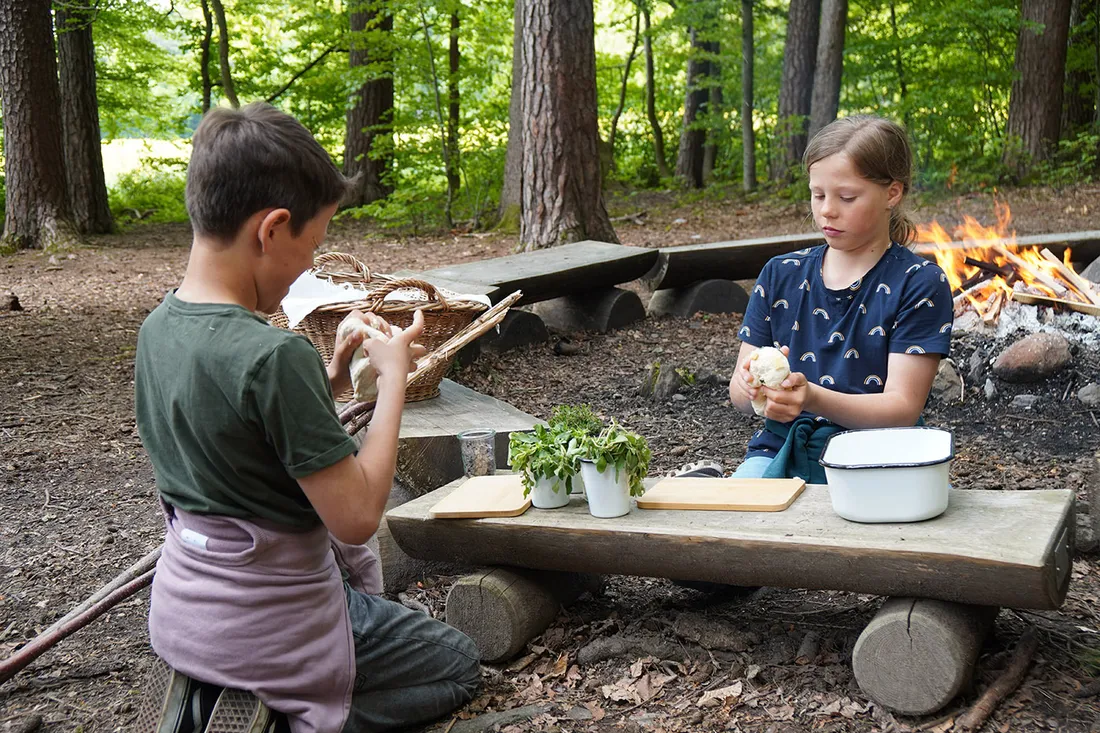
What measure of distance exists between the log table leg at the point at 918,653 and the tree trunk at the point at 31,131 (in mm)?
10384

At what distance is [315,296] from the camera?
400 cm

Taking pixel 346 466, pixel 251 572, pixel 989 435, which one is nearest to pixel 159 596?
pixel 251 572

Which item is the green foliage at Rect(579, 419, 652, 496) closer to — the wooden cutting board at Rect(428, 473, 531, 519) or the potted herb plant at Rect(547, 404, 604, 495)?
the potted herb plant at Rect(547, 404, 604, 495)

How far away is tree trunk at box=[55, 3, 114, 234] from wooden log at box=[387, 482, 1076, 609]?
35.6ft

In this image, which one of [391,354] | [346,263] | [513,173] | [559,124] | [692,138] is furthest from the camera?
[692,138]

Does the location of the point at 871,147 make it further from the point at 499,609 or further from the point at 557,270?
the point at 557,270

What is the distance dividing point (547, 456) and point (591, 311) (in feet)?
14.4

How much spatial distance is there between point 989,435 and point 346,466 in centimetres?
330

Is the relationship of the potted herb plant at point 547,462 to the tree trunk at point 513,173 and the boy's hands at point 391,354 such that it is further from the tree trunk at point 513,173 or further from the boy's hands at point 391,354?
the tree trunk at point 513,173

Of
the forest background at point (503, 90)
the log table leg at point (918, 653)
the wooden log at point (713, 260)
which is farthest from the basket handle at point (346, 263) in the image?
the forest background at point (503, 90)

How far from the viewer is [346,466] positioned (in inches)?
75.2

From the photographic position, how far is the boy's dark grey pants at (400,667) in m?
2.33

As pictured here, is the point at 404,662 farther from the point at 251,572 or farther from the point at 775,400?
the point at 775,400

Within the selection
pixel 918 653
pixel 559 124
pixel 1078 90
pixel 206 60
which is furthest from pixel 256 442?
pixel 206 60
